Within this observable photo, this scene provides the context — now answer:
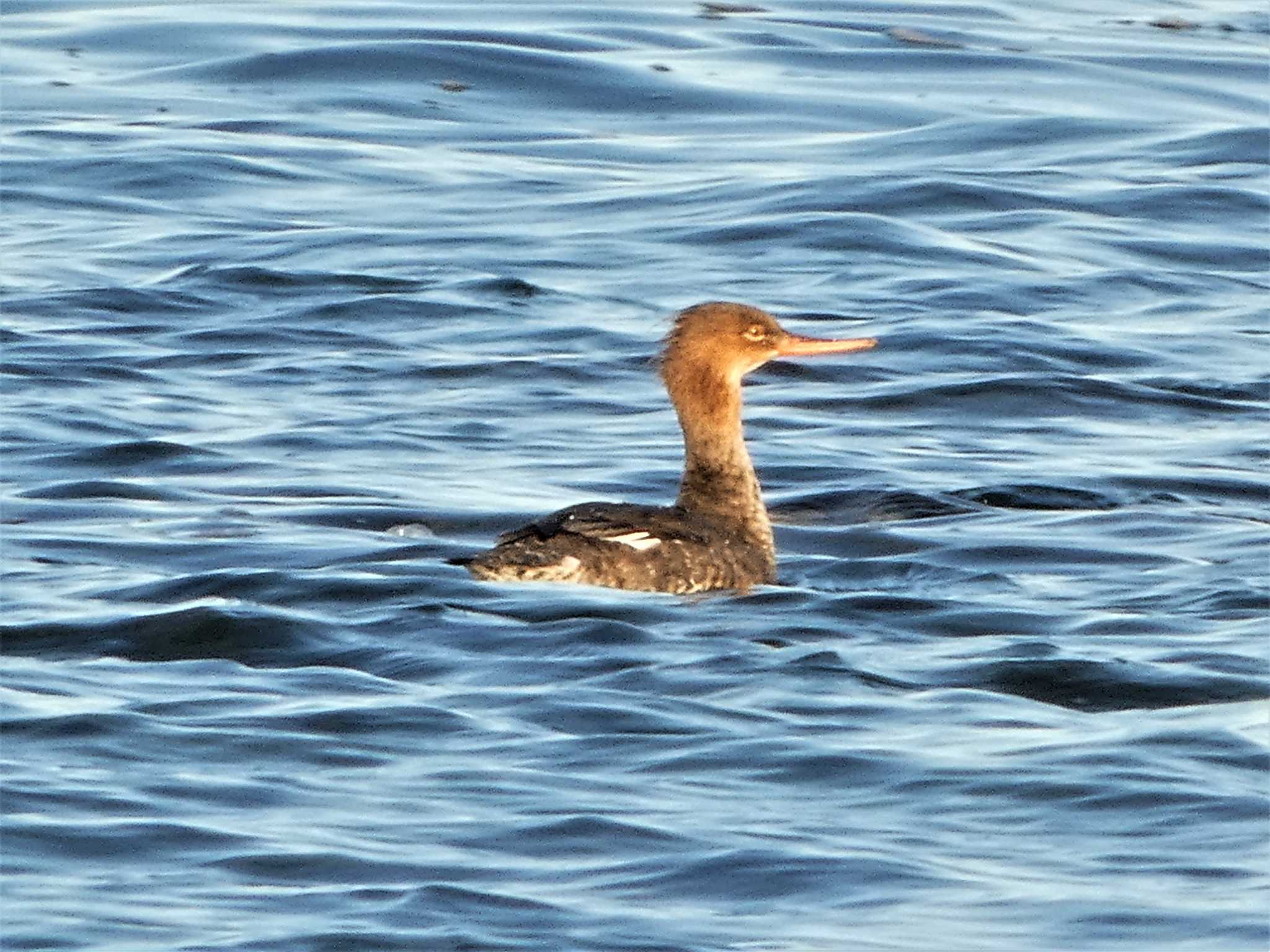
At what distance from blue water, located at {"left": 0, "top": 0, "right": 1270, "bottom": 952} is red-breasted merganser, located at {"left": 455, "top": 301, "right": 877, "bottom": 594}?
12 centimetres

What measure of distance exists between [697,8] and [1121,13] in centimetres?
315

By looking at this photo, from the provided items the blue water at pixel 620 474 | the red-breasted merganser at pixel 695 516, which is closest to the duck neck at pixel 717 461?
the red-breasted merganser at pixel 695 516

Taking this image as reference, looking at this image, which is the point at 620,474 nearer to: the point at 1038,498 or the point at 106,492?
the point at 1038,498

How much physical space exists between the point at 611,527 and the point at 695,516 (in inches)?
21.5

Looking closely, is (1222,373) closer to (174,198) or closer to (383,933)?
(174,198)

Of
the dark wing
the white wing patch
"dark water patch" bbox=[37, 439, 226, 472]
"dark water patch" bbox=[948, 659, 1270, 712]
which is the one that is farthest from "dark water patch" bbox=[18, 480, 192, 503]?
"dark water patch" bbox=[948, 659, 1270, 712]

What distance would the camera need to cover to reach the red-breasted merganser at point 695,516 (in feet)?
29.1

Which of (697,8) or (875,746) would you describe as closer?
(875,746)

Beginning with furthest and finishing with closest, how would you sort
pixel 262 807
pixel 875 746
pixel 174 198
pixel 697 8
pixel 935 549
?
pixel 697 8
pixel 174 198
pixel 935 549
pixel 875 746
pixel 262 807

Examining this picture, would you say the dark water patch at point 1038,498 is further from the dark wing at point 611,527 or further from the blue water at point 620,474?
the dark wing at point 611,527

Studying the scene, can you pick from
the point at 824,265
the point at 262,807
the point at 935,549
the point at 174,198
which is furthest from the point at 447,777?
the point at 174,198

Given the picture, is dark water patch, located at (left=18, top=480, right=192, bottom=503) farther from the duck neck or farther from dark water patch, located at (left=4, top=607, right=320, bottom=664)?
dark water patch, located at (left=4, top=607, right=320, bottom=664)

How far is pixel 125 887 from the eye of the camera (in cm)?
630

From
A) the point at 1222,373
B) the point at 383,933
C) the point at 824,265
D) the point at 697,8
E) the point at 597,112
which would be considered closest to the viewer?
the point at 383,933
